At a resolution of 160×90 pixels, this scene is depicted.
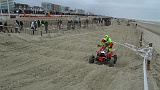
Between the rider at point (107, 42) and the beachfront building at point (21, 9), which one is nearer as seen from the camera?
the rider at point (107, 42)

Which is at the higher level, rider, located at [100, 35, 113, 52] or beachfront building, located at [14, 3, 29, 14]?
beachfront building, located at [14, 3, 29, 14]

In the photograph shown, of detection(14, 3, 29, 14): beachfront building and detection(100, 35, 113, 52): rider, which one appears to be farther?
detection(14, 3, 29, 14): beachfront building

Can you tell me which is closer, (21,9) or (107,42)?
(107,42)

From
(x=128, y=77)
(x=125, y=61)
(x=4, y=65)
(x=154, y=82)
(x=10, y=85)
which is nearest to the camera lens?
(x=10, y=85)

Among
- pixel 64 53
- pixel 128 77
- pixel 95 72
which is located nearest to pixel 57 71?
pixel 95 72

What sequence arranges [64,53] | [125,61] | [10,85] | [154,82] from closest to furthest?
[10,85] < [154,82] < [125,61] < [64,53]

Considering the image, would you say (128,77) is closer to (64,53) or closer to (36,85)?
(36,85)

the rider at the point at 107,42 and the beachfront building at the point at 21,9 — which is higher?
the beachfront building at the point at 21,9

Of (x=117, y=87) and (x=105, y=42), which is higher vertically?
(x=105, y=42)

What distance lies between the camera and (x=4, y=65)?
30.7ft

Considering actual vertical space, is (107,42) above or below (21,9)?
below

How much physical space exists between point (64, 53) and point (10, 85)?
6658mm

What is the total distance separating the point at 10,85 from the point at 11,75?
1.17 metres

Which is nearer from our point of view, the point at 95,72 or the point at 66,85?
the point at 66,85
